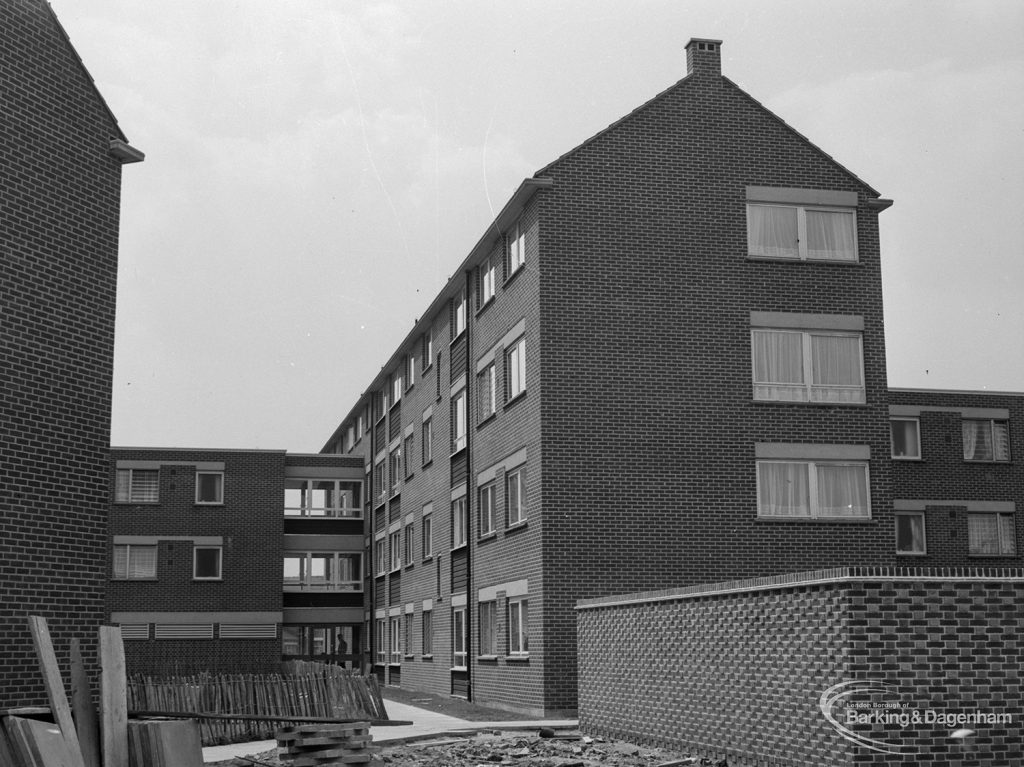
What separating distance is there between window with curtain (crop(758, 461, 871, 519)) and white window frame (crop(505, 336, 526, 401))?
532cm

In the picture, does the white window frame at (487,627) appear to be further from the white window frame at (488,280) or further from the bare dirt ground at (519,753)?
the bare dirt ground at (519,753)

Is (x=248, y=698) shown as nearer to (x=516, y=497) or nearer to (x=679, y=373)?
(x=516, y=497)

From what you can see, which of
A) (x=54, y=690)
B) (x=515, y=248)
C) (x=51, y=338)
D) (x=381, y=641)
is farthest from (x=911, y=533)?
(x=54, y=690)

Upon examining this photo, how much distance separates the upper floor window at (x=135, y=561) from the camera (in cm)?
4244

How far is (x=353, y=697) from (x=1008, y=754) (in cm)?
1316

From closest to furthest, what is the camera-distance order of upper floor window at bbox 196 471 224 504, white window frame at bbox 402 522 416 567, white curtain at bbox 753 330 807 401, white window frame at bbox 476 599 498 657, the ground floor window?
1. white curtain at bbox 753 330 807 401
2. white window frame at bbox 476 599 498 657
3. white window frame at bbox 402 522 416 567
4. upper floor window at bbox 196 471 224 504
5. the ground floor window

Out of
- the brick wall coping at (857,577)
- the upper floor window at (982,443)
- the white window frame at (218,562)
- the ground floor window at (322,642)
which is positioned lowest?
the ground floor window at (322,642)

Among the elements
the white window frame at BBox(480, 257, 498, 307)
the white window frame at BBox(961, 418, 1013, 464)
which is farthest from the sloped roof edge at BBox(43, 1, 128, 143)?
the white window frame at BBox(961, 418, 1013, 464)

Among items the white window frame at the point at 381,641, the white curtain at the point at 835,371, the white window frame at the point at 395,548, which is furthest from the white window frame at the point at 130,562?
the white curtain at the point at 835,371

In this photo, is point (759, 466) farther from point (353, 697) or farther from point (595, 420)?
point (353, 697)

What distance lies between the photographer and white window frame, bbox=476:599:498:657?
93.0 ft

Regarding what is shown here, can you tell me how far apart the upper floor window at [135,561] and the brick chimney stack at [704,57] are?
25705mm

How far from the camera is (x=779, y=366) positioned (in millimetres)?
26203

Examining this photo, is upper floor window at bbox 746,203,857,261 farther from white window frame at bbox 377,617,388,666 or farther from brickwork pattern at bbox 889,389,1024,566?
white window frame at bbox 377,617,388,666
